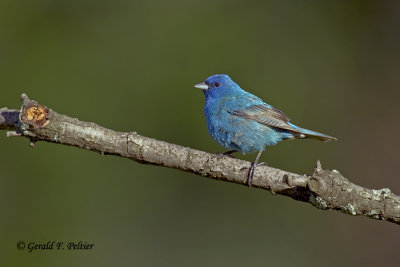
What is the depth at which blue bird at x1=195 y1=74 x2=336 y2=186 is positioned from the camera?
6.62 m

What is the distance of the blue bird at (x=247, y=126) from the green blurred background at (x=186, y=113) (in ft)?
5.80

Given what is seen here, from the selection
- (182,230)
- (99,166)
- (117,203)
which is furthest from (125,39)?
(182,230)

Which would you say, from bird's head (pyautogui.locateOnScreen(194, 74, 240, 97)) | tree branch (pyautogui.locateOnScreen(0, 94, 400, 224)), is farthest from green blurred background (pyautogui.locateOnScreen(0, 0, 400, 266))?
tree branch (pyautogui.locateOnScreen(0, 94, 400, 224))

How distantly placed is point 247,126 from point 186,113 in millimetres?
2923

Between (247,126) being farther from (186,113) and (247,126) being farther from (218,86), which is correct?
(186,113)

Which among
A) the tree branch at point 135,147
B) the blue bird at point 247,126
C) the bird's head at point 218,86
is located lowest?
the tree branch at point 135,147

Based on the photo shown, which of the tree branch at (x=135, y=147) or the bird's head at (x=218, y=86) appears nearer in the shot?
the tree branch at (x=135, y=147)

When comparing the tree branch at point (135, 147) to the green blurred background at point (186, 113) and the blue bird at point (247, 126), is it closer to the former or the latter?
the blue bird at point (247, 126)

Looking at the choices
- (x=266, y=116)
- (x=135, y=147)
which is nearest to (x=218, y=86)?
(x=266, y=116)

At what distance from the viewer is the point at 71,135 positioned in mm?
5246

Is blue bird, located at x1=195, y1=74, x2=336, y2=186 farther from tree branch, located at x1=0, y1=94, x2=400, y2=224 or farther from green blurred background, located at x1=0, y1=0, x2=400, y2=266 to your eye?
green blurred background, located at x1=0, y1=0, x2=400, y2=266

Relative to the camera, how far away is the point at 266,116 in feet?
22.4

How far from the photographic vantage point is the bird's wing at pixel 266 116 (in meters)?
6.72

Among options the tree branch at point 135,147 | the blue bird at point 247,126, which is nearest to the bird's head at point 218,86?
the blue bird at point 247,126
